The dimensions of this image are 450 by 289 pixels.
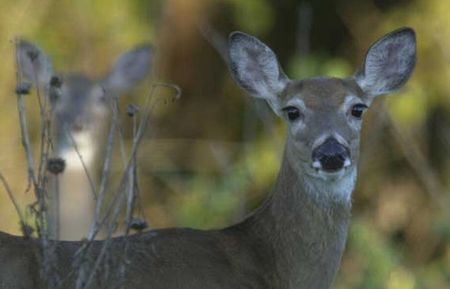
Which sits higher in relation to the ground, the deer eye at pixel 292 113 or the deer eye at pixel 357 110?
the deer eye at pixel 357 110

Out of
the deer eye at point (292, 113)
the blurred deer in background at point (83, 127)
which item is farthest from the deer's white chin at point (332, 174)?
the blurred deer in background at point (83, 127)

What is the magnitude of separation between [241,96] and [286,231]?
6.92 metres

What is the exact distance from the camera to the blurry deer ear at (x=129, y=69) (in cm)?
1192

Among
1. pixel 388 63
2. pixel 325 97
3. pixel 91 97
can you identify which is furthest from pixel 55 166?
pixel 91 97

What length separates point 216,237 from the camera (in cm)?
697

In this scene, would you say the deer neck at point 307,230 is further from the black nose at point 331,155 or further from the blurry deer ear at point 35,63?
the blurry deer ear at point 35,63

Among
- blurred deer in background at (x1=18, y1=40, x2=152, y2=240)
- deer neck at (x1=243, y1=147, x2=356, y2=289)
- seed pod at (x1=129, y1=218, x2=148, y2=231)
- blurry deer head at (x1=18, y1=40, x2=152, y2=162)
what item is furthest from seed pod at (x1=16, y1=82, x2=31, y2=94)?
blurry deer head at (x1=18, y1=40, x2=152, y2=162)

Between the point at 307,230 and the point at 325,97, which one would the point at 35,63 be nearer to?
the point at 325,97

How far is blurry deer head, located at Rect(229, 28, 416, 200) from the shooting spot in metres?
6.88

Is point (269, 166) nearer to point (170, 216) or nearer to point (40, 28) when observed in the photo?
point (170, 216)

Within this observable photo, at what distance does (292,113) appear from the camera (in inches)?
283

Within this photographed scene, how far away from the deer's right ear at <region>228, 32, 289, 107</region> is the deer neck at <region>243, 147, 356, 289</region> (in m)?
0.53

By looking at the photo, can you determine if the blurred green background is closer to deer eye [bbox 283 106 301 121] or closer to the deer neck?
deer eye [bbox 283 106 301 121]

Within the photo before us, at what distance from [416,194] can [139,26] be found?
2.49 metres
